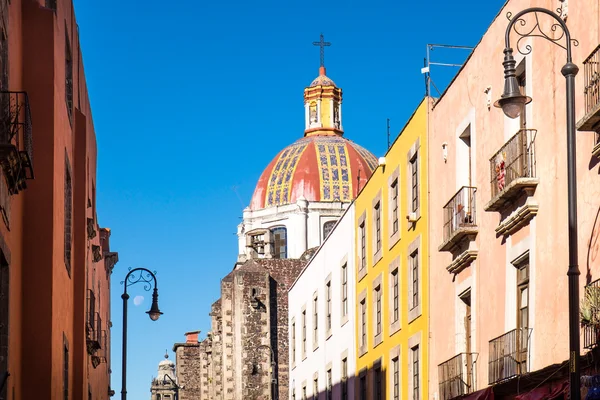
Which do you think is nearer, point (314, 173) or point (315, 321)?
point (315, 321)

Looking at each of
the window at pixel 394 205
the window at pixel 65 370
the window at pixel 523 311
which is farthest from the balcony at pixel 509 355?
the window at pixel 394 205

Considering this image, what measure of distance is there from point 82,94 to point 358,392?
1260cm

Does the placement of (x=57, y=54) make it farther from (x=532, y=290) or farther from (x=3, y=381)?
(x=532, y=290)

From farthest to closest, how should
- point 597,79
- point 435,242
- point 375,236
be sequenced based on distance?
point 375,236
point 435,242
point 597,79

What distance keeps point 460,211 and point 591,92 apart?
27.0 feet

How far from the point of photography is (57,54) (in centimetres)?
2306

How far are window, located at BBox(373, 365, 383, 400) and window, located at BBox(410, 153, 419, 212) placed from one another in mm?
5338

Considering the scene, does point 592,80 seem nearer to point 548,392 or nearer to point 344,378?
point 548,392

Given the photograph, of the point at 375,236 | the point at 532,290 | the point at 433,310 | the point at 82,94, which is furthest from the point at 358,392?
the point at 532,290

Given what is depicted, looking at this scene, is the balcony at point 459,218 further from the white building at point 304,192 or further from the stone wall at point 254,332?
the white building at point 304,192

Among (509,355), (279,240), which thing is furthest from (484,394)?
(279,240)

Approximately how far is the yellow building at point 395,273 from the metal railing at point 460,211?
273 centimetres

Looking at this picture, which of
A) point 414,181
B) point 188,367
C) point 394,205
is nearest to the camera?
point 414,181

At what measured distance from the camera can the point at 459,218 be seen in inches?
1139
